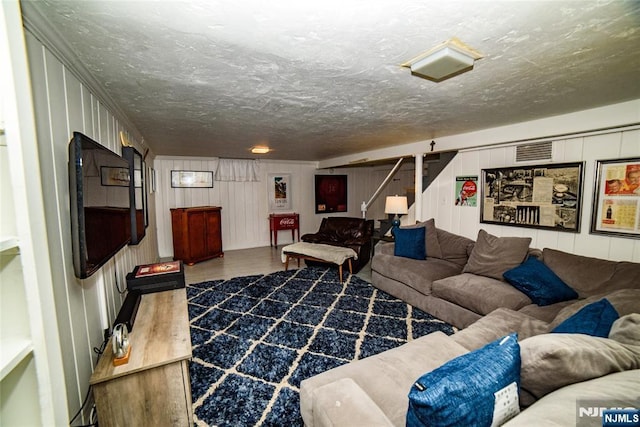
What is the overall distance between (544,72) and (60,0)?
255cm

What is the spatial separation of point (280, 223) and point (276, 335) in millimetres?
4258

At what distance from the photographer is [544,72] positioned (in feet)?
5.59

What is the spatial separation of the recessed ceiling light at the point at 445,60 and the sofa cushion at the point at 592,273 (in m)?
2.13

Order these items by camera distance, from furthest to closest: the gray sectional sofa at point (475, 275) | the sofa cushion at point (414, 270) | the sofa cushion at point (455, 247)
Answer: the sofa cushion at point (455, 247)
the sofa cushion at point (414, 270)
the gray sectional sofa at point (475, 275)

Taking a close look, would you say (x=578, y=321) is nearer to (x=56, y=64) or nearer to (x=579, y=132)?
(x=579, y=132)

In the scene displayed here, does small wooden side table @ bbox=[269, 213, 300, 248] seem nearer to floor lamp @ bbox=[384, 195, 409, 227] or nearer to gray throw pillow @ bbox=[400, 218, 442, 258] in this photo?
floor lamp @ bbox=[384, 195, 409, 227]

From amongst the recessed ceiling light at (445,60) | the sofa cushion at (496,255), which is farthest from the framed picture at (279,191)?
the recessed ceiling light at (445,60)

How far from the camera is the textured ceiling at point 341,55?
3.52 feet

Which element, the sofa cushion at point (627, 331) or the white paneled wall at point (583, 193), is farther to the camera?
the white paneled wall at point (583, 193)

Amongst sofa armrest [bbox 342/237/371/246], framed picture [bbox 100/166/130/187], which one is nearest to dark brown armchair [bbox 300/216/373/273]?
sofa armrest [bbox 342/237/371/246]

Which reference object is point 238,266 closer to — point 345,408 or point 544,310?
point 345,408

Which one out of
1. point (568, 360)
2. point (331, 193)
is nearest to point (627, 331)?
point (568, 360)

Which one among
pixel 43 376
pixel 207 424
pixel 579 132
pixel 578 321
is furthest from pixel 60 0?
pixel 579 132

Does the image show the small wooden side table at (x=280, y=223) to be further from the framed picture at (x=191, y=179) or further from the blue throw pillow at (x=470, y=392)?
the blue throw pillow at (x=470, y=392)
